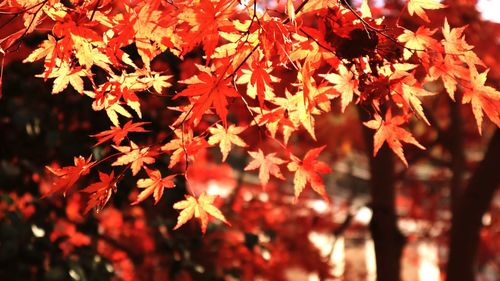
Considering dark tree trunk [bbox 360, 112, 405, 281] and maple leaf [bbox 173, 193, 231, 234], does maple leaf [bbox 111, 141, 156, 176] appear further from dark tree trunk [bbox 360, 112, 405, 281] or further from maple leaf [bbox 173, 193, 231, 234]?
dark tree trunk [bbox 360, 112, 405, 281]

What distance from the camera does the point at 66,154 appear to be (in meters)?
4.13

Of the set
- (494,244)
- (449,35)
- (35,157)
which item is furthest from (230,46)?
(494,244)

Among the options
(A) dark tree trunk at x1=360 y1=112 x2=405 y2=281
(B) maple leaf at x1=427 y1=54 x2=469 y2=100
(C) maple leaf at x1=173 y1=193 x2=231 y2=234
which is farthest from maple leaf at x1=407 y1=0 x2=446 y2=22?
(A) dark tree trunk at x1=360 y1=112 x2=405 y2=281

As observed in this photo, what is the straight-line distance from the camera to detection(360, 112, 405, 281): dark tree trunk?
397 cm

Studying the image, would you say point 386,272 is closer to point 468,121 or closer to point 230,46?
point 230,46

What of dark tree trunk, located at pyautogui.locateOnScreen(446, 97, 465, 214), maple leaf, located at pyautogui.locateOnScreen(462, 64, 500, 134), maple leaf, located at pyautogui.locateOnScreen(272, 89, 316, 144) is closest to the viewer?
maple leaf, located at pyautogui.locateOnScreen(462, 64, 500, 134)

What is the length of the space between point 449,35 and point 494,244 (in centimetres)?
867

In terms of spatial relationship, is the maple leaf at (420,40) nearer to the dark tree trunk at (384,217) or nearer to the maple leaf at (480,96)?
the maple leaf at (480,96)

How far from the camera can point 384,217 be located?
4.03 metres

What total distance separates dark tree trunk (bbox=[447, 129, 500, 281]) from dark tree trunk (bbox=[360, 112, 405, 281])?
37 cm

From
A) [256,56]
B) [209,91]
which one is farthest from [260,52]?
[209,91]

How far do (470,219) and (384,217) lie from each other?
1.82ft

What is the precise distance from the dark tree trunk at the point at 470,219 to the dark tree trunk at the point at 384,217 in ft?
1.20

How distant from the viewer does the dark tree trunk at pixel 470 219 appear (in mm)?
3746
